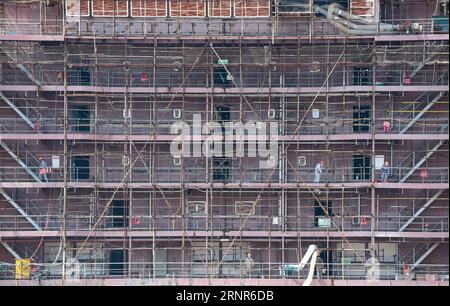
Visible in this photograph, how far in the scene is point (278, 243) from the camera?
49.8 meters

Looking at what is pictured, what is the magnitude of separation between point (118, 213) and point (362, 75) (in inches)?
412

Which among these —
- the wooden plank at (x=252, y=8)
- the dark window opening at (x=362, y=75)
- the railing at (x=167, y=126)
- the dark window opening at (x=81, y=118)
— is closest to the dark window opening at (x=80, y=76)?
the dark window opening at (x=81, y=118)

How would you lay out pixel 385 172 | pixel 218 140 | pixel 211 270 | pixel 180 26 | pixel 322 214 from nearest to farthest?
pixel 211 270
pixel 385 172
pixel 218 140
pixel 180 26
pixel 322 214

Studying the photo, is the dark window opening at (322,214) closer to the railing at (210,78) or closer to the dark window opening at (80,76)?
the railing at (210,78)

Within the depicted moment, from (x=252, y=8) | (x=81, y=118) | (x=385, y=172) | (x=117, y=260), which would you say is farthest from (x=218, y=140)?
(x=385, y=172)

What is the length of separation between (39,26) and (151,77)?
4.58 metres

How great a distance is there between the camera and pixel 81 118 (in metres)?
50.5

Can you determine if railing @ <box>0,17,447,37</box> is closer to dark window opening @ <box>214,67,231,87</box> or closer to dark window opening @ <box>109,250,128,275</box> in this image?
dark window opening @ <box>214,67,231,87</box>

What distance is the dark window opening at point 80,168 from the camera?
50406 millimetres

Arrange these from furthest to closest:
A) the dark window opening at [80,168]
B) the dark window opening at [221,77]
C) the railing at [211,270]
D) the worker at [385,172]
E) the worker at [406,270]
Result: 1. the dark window opening at [221,77]
2. the dark window opening at [80,168]
3. the worker at [385,172]
4. the railing at [211,270]
5. the worker at [406,270]

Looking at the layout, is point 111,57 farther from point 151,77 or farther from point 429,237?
point 429,237

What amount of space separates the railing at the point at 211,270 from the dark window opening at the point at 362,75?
265 inches

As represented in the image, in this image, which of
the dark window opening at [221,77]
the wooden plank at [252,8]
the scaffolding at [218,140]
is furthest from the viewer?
the dark window opening at [221,77]

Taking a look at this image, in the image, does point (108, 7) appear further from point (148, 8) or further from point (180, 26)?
point (180, 26)
